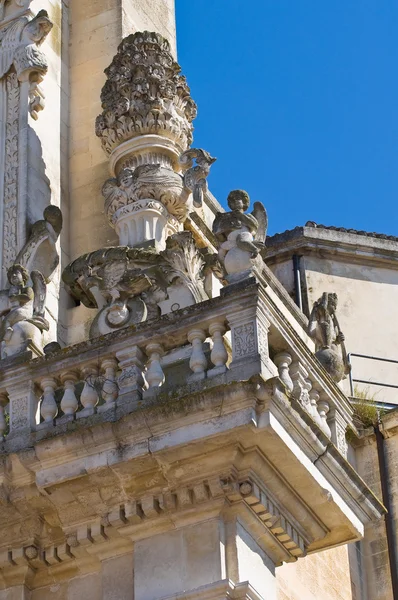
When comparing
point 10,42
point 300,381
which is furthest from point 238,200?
point 10,42

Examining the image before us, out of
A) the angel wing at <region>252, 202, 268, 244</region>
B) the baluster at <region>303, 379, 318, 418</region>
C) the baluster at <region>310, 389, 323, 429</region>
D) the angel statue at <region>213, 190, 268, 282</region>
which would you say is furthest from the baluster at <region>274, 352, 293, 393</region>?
the angel wing at <region>252, 202, 268, 244</region>

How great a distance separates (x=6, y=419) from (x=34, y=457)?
628 mm

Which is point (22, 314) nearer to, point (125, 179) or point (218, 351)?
point (218, 351)

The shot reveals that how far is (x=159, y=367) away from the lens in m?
12.7

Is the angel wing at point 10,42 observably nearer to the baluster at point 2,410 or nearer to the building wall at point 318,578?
the baluster at point 2,410

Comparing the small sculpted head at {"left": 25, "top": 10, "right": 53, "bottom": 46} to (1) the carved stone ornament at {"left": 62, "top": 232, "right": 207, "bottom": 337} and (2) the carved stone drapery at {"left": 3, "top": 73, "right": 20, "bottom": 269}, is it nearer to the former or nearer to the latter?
(2) the carved stone drapery at {"left": 3, "top": 73, "right": 20, "bottom": 269}

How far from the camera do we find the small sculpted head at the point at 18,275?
14062 mm

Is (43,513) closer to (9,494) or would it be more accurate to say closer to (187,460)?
(9,494)

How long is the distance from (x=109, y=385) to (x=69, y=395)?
329mm

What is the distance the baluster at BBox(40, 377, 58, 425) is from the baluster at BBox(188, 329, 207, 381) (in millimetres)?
1040

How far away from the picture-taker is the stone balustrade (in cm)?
1241

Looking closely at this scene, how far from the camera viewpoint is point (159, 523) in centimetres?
1237

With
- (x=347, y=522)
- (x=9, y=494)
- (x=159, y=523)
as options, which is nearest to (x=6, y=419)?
(x=9, y=494)

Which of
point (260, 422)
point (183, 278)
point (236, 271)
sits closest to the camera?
point (260, 422)
